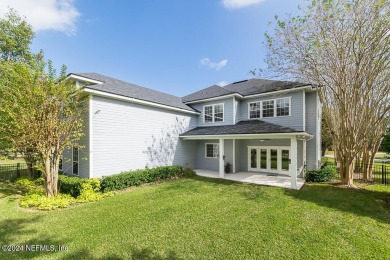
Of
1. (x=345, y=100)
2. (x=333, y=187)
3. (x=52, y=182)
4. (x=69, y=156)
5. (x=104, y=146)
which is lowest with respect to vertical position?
(x=333, y=187)

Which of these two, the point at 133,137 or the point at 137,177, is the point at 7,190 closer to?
the point at 137,177

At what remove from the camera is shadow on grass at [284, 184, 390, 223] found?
21.4 feet

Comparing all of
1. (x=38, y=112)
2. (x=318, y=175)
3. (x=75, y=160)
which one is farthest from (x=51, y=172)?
(x=318, y=175)

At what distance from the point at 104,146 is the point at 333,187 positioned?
43.3ft

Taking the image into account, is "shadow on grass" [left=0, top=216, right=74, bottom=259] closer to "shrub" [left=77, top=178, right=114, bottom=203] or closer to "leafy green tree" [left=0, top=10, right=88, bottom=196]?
"shrub" [left=77, top=178, right=114, bottom=203]

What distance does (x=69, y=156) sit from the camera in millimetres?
10672

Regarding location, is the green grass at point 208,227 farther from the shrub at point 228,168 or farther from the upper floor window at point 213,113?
the upper floor window at point 213,113

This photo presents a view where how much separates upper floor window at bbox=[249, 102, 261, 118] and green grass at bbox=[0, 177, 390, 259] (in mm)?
7420

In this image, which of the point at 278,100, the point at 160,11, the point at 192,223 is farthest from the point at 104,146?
the point at 278,100

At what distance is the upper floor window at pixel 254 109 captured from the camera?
46.9 ft

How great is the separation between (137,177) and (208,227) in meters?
6.26

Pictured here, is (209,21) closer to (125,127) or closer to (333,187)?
(125,127)

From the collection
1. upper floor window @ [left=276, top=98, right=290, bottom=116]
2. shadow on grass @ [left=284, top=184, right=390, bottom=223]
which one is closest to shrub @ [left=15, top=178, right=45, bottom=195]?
shadow on grass @ [left=284, top=184, right=390, bottom=223]

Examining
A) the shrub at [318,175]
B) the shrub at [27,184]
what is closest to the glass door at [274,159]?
the shrub at [318,175]
